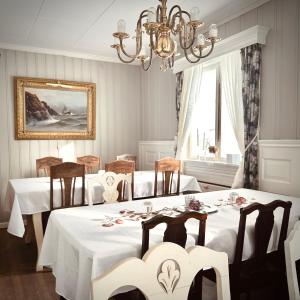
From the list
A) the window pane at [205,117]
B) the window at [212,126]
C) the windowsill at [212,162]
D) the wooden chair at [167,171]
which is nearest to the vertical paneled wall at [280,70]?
the windowsill at [212,162]

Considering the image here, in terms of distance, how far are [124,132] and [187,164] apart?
66.9 inches

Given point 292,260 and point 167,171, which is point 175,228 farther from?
point 167,171

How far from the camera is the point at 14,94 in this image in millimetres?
4695

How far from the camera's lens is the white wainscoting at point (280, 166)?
2.79 meters

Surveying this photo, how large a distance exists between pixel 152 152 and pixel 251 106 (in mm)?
2400

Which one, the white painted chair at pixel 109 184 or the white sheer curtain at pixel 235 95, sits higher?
the white sheer curtain at pixel 235 95

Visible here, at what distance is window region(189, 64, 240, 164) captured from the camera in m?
3.88

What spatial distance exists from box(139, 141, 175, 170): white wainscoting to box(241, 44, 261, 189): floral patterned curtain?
1637 mm

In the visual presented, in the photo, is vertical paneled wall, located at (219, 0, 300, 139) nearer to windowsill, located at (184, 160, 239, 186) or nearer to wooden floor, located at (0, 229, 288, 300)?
windowsill, located at (184, 160, 239, 186)

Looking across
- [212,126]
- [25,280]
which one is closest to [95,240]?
[25,280]

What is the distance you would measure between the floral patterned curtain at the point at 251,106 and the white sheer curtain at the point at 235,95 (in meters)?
0.07

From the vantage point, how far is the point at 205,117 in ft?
14.0

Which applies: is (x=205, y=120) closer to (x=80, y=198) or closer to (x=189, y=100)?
(x=189, y=100)

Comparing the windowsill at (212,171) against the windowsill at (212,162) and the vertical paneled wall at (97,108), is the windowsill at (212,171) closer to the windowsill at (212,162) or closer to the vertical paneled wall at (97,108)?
the windowsill at (212,162)
